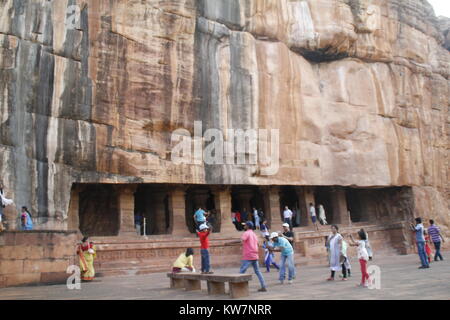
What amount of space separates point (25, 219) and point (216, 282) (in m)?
8.10

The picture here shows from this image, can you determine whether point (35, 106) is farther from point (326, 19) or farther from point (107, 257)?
point (326, 19)

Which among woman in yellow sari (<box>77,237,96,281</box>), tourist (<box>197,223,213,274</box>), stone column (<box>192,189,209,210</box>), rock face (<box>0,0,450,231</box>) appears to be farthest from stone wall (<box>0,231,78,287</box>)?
stone column (<box>192,189,209,210</box>)

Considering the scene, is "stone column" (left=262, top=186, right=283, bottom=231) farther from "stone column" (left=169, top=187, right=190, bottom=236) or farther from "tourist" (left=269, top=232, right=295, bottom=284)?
"tourist" (left=269, top=232, right=295, bottom=284)

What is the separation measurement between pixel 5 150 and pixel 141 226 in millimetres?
8304

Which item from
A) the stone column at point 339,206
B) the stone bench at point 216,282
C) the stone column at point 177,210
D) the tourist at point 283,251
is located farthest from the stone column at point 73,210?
the stone column at point 339,206

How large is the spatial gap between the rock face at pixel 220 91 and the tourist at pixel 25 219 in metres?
0.69

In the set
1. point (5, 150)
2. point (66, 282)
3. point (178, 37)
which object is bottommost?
point (66, 282)

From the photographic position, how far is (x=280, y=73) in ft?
72.4

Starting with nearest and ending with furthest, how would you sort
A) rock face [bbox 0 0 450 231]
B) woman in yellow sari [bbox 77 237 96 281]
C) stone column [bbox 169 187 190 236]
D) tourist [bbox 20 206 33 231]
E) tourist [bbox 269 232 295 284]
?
tourist [bbox 269 232 295 284] → woman in yellow sari [bbox 77 237 96 281] → tourist [bbox 20 206 33 231] → rock face [bbox 0 0 450 231] → stone column [bbox 169 187 190 236]

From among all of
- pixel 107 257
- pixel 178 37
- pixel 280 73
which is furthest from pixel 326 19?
pixel 107 257

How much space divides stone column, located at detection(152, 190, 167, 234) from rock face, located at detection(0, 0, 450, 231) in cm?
317

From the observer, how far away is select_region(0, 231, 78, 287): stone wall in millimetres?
11773

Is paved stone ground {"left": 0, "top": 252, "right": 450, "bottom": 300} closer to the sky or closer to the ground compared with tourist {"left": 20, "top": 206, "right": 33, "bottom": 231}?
closer to the ground

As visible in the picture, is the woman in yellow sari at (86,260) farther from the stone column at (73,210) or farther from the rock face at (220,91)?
the stone column at (73,210)
